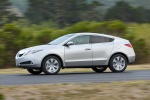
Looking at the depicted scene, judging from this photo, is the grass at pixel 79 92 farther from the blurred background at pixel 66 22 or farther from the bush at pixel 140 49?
the bush at pixel 140 49

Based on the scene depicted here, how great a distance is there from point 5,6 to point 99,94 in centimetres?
5082

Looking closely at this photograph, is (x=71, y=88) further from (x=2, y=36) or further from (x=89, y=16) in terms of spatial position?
(x=89, y=16)

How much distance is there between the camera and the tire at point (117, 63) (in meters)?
17.6

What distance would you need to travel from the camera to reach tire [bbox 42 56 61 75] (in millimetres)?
16531

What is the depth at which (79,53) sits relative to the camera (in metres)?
17.0

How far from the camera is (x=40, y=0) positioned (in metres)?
70.8

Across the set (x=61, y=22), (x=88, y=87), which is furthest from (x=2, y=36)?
(x=61, y=22)

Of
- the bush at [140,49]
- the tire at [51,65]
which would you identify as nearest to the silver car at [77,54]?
the tire at [51,65]

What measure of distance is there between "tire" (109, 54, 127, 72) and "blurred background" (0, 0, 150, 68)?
8.42m

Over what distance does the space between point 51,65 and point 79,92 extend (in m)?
5.34

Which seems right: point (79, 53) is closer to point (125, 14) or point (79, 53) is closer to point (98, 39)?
point (98, 39)

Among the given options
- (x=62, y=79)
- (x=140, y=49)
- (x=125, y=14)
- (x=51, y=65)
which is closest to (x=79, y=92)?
(x=62, y=79)

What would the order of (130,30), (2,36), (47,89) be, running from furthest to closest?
(130,30) < (2,36) < (47,89)

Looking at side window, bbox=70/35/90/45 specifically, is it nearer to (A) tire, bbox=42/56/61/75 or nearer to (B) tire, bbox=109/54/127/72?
(A) tire, bbox=42/56/61/75
